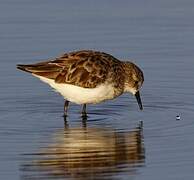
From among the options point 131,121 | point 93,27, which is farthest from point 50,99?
point 93,27

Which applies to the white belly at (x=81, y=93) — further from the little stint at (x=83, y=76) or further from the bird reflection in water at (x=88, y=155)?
the bird reflection in water at (x=88, y=155)

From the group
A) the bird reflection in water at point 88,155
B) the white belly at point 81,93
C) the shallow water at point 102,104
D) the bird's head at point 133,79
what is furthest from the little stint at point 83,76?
the bird reflection in water at point 88,155

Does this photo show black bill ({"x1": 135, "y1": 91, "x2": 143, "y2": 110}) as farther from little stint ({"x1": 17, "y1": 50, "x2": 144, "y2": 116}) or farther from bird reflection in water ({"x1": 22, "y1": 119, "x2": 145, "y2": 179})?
bird reflection in water ({"x1": 22, "y1": 119, "x2": 145, "y2": 179})

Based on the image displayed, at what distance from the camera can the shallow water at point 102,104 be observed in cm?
1496

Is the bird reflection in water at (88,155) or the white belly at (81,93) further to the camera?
the white belly at (81,93)

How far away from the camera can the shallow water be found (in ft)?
49.1

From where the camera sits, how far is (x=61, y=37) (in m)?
21.7

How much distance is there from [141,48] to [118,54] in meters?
0.57

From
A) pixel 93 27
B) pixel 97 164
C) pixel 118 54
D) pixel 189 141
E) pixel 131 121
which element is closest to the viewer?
pixel 97 164

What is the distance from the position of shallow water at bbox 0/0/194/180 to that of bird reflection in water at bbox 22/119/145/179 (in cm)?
1

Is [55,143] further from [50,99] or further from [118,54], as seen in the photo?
[118,54]

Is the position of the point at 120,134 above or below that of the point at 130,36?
below

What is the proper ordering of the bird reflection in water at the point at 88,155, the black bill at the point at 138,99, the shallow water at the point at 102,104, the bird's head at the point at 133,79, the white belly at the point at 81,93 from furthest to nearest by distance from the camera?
the bird's head at the point at 133,79
the black bill at the point at 138,99
the white belly at the point at 81,93
the shallow water at the point at 102,104
the bird reflection in water at the point at 88,155

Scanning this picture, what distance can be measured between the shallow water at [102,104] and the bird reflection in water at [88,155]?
13mm
